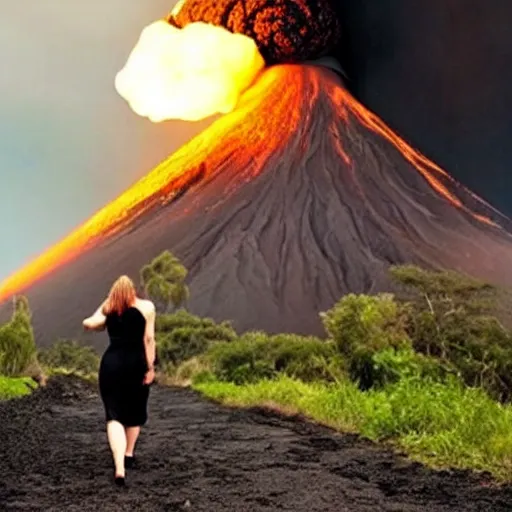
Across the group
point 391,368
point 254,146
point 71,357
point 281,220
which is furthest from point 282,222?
point 391,368

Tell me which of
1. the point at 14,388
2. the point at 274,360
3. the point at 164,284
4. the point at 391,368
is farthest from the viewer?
the point at 164,284

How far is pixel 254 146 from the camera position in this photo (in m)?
53.9

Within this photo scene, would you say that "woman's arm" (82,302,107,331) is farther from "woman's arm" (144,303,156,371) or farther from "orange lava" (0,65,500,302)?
"orange lava" (0,65,500,302)

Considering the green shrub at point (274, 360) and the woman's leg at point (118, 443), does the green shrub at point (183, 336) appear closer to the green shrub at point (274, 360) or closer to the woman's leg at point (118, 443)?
the green shrub at point (274, 360)

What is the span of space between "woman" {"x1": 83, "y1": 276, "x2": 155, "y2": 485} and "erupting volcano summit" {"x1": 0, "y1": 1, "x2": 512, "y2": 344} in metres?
27.1

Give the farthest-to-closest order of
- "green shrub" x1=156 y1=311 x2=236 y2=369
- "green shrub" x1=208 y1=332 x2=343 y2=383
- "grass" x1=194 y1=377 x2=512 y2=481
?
"green shrub" x1=156 y1=311 x2=236 y2=369, "green shrub" x1=208 y1=332 x2=343 y2=383, "grass" x1=194 y1=377 x2=512 y2=481

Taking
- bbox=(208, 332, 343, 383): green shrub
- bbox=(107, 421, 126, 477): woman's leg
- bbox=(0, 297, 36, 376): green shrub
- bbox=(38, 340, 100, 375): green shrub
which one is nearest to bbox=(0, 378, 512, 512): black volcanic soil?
bbox=(107, 421, 126, 477): woman's leg

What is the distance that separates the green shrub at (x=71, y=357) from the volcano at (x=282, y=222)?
10.7 ft

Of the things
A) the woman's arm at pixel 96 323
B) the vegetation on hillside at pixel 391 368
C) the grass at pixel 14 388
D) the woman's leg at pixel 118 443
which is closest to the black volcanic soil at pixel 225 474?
the woman's leg at pixel 118 443

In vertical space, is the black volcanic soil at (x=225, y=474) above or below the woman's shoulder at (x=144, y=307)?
below

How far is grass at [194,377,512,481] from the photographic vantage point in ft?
18.3

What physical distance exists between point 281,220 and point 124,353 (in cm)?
4386

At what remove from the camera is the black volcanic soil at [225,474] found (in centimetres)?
447

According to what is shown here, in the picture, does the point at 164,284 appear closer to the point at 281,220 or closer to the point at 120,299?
the point at 281,220
